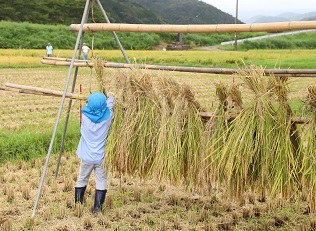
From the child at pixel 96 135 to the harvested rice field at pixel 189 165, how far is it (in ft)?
0.34

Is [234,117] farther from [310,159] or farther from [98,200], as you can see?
[98,200]

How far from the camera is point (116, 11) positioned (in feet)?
283

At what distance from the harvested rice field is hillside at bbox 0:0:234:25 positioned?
40.0m

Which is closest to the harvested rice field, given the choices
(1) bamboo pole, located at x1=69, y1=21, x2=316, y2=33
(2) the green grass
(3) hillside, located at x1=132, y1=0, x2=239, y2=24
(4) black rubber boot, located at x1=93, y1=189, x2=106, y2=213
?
(4) black rubber boot, located at x1=93, y1=189, x2=106, y2=213

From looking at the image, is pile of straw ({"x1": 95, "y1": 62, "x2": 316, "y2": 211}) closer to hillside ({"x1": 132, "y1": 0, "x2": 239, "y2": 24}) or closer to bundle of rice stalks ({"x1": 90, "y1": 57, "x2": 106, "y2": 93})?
bundle of rice stalks ({"x1": 90, "y1": 57, "x2": 106, "y2": 93})

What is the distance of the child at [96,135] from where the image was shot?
434cm

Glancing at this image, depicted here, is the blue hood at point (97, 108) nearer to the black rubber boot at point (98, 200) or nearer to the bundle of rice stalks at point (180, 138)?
the bundle of rice stalks at point (180, 138)

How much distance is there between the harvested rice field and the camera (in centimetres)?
365

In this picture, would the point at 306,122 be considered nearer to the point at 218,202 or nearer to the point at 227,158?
the point at 227,158

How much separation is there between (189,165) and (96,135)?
0.94 m

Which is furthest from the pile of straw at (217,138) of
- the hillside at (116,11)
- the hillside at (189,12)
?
the hillside at (189,12)

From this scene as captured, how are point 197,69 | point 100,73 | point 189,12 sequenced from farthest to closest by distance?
1. point 189,12
2. point 100,73
3. point 197,69

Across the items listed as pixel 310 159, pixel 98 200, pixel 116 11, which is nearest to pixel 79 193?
pixel 98 200

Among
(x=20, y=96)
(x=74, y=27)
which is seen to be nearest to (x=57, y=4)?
(x=20, y=96)
